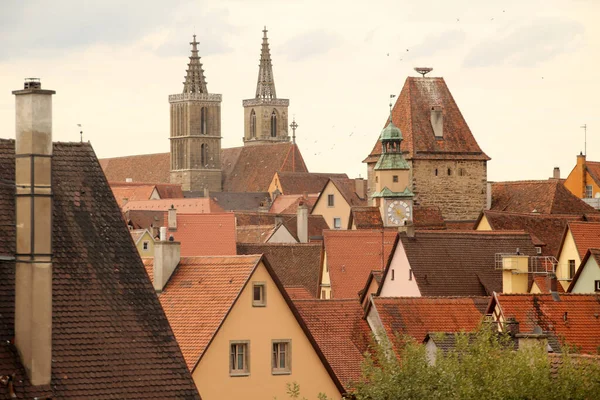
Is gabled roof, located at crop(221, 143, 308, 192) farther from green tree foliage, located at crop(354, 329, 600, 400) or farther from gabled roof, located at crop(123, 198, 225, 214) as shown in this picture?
green tree foliage, located at crop(354, 329, 600, 400)

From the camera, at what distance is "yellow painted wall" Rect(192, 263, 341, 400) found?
101 feet

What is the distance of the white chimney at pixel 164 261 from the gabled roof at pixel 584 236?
79.8 ft

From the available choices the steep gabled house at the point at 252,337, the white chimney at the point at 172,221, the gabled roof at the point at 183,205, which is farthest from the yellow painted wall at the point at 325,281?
the gabled roof at the point at 183,205

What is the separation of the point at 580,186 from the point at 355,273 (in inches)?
1966

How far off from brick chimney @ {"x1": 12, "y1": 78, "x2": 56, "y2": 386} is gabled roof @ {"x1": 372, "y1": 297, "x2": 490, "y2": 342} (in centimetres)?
2304

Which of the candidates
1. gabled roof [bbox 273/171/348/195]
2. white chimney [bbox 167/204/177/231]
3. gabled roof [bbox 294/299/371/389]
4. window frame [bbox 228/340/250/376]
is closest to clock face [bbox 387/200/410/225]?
white chimney [bbox 167/204/177/231]

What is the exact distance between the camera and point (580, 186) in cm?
11481

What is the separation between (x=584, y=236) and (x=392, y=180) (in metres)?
42.2

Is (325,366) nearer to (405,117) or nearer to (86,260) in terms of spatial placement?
(86,260)

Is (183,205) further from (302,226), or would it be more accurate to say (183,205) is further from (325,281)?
(325,281)

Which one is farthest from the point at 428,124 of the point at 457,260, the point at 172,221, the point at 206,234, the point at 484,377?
the point at 484,377

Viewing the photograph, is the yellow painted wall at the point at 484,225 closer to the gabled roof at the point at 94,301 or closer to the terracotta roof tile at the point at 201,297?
the terracotta roof tile at the point at 201,297

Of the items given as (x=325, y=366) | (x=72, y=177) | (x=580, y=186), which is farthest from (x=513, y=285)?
(x=580, y=186)

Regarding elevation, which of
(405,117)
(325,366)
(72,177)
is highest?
(405,117)
